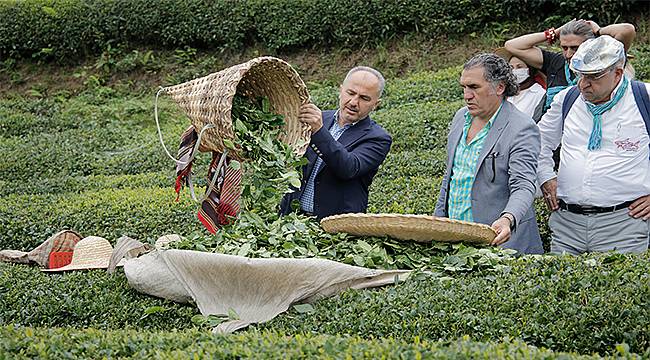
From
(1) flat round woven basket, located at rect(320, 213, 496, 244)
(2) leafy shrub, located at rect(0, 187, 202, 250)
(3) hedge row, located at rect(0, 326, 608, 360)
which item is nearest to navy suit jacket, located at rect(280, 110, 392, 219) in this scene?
(1) flat round woven basket, located at rect(320, 213, 496, 244)

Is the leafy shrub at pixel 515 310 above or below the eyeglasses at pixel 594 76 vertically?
below

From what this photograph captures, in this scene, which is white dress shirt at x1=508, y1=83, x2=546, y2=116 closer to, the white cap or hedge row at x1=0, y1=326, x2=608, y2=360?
the white cap

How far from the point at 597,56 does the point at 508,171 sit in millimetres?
872

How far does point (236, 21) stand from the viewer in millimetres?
17469

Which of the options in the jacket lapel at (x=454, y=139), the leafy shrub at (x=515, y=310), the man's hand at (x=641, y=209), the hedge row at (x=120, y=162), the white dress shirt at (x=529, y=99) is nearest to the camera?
the leafy shrub at (x=515, y=310)

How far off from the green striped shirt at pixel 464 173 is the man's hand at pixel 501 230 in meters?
0.42

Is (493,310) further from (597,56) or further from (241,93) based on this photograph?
(241,93)

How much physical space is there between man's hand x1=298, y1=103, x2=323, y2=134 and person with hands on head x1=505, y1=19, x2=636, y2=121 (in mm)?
2005

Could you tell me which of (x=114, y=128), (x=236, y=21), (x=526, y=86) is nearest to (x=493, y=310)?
(x=526, y=86)

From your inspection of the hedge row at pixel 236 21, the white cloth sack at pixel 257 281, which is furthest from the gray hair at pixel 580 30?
the hedge row at pixel 236 21

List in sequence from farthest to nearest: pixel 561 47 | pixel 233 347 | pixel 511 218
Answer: pixel 561 47, pixel 511 218, pixel 233 347

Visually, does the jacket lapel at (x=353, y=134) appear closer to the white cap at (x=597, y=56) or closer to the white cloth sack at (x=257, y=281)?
the white cloth sack at (x=257, y=281)

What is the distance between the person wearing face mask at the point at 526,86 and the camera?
709 centimetres

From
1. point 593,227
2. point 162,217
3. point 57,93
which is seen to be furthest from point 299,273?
point 57,93
